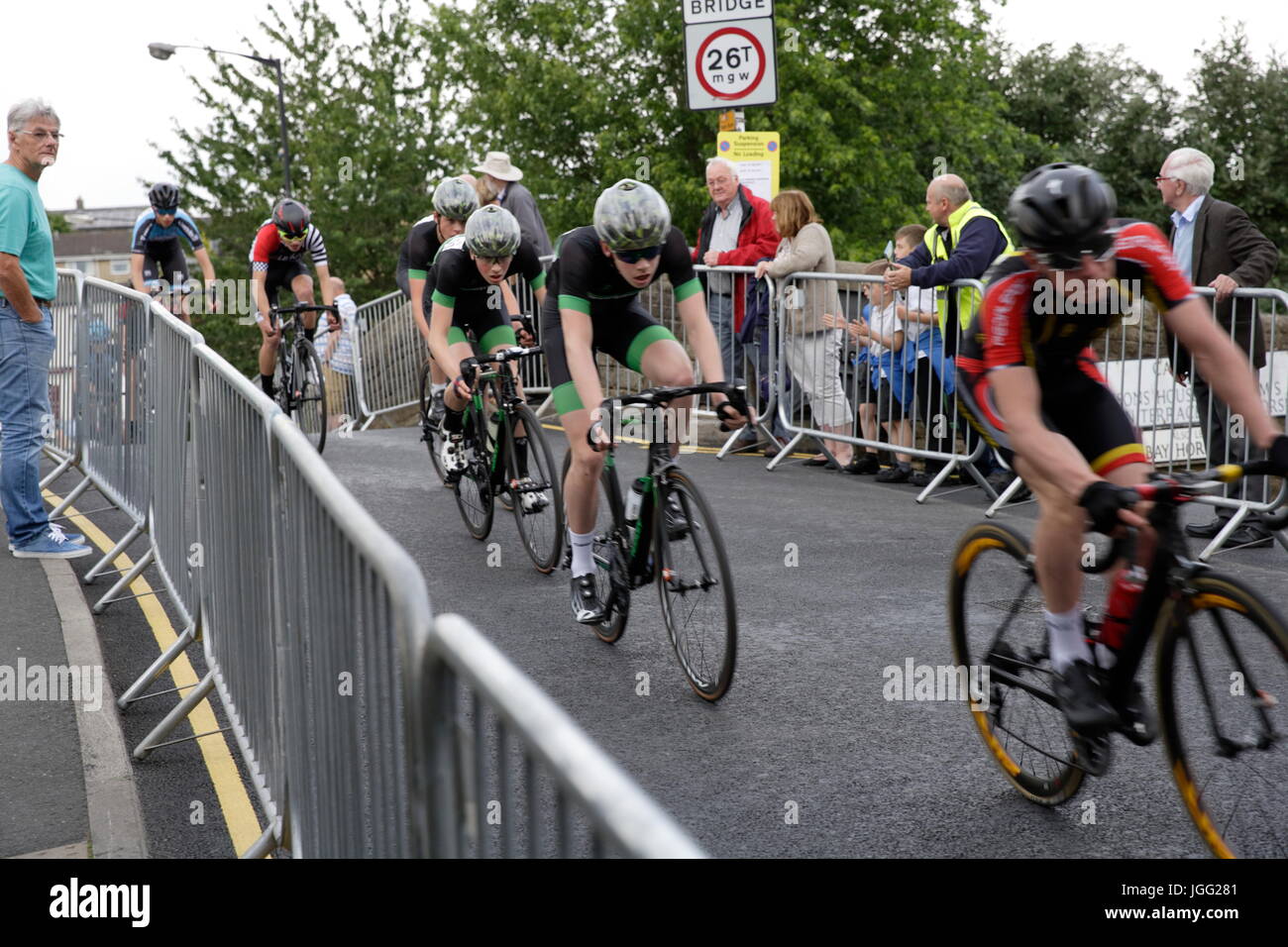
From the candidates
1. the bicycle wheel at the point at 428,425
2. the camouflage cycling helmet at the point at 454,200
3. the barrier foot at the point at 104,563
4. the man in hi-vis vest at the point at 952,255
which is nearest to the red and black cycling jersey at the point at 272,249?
the bicycle wheel at the point at 428,425

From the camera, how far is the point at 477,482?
844 centimetres

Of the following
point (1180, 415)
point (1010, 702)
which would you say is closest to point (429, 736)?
point (1010, 702)

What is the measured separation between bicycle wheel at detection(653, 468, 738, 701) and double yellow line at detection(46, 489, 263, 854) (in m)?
1.82

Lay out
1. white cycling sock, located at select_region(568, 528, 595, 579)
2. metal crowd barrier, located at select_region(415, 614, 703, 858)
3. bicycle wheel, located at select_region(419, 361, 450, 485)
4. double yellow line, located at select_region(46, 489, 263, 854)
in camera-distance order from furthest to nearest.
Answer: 1. bicycle wheel, located at select_region(419, 361, 450, 485)
2. white cycling sock, located at select_region(568, 528, 595, 579)
3. double yellow line, located at select_region(46, 489, 263, 854)
4. metal crowd barrier, located at select_region(415, 614, 703, 858)

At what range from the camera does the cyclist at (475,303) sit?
7156mm

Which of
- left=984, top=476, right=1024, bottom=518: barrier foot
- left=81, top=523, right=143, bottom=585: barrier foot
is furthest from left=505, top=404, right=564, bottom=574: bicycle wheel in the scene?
left=984, top=476, right=1024, bottom=518: barrier foot

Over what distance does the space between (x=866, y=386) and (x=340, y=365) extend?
9.60m

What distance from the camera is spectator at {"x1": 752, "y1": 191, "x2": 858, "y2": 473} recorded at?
10625mm

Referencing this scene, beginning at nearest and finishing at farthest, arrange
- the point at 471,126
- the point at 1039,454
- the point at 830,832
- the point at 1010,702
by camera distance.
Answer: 1. the point at 1039,454
2. the point at 830,832
3. the point at 1010,702
4. the point at 471,126

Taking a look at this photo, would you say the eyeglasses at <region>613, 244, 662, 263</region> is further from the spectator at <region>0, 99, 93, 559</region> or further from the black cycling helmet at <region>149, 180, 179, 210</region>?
the black cycling helmet at <region>149, 180, 179, 210</region>

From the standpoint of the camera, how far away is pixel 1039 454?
12.1 feet

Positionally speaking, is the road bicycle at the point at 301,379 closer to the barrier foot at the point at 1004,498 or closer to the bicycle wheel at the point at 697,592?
the barrier foot at the point at 1004,498

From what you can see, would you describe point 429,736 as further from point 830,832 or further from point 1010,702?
point 1010,702

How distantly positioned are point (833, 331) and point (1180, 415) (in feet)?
8.82
